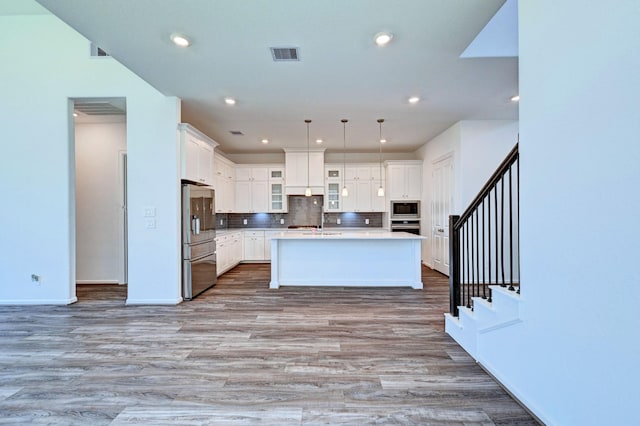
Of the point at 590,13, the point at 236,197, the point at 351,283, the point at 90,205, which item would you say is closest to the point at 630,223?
the point at 590,13

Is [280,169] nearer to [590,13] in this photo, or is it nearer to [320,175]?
[320,175]

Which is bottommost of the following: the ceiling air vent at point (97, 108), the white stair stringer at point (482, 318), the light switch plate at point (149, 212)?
the white stair stringer at point (482, 318)

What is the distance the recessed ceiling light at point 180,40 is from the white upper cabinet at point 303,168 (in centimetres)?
451

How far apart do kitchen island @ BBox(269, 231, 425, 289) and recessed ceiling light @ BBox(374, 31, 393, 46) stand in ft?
9.74

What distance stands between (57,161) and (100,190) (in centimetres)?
116

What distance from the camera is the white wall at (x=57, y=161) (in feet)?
13.2

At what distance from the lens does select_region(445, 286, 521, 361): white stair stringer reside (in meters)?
2.00

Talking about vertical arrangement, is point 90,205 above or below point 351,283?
above

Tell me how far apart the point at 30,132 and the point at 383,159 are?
6852 mm

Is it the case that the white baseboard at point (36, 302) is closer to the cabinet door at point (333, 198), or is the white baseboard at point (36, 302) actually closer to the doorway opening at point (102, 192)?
the doorway opening at point (102, 192)

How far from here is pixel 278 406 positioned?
1.89m

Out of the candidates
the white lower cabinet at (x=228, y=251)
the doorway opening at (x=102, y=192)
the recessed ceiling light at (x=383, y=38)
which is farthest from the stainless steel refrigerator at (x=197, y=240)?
the recessed ceiling light at (x=383, y=38)

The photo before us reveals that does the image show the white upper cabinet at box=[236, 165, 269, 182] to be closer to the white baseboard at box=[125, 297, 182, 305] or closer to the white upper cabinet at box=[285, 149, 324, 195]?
the white upper cabinet at box=[285, 149, 324, 195]

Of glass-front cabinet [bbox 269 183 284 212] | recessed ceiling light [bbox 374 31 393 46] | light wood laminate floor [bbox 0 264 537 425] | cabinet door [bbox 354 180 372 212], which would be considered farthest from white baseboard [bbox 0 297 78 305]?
cabinet door [bbox 354 180 372 212]
